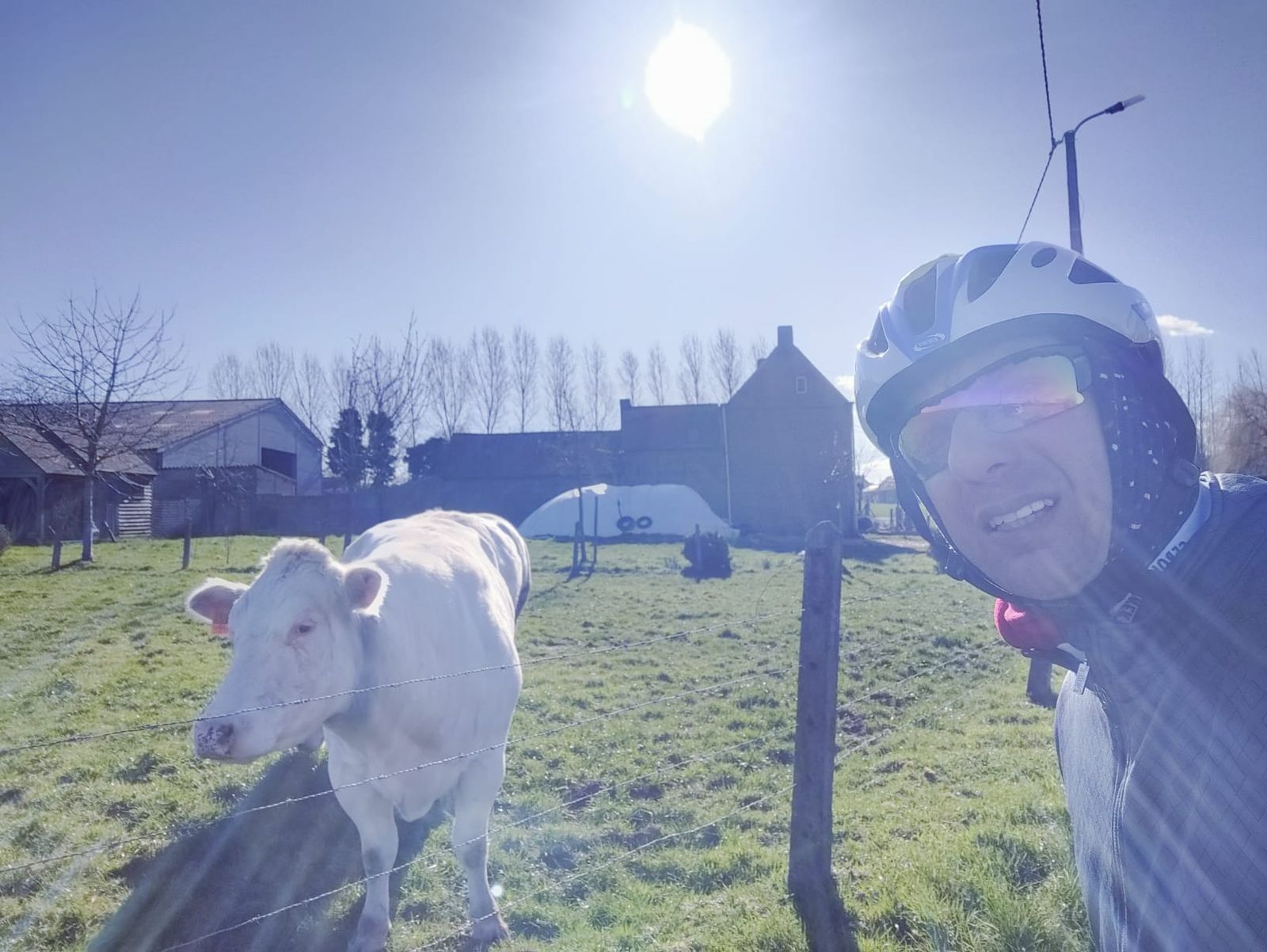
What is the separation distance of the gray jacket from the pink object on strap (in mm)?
191

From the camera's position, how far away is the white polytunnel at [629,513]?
115ft

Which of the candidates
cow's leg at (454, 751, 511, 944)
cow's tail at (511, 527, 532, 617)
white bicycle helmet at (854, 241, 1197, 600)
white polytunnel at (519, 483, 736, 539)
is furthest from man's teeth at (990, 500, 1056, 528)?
white polytunnel at (519, 483, 736, 539)

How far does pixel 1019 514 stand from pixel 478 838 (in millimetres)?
3449

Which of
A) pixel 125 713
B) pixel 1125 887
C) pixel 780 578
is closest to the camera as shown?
pixel 1125 887

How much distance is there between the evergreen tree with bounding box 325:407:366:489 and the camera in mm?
28641

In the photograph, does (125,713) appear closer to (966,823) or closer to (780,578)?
(966,823)

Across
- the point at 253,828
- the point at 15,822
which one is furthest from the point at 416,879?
the point at 15,822

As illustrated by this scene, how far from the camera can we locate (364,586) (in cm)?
372

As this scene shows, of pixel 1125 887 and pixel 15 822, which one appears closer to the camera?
pixel 1125 887

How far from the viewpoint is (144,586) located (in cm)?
1397

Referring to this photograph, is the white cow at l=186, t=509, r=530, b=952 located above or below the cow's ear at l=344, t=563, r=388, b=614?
below

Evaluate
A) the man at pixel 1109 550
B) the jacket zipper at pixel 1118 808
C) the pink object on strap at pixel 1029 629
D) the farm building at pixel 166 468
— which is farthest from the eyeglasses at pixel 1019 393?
the farm building at pixel 166 468

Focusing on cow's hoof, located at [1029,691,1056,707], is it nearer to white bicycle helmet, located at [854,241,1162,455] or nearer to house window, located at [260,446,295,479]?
white bicycle helmet, located at [854,241,1162,455]

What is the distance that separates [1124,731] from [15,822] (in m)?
6.06
